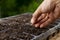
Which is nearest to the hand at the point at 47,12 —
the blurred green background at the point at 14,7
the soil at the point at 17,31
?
the soil at the point at 17,31

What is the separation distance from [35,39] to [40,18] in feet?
0.53

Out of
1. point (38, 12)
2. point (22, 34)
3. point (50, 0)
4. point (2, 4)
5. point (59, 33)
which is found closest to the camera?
point (50, 0)

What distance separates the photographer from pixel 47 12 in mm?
1075

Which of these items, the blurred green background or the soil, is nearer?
the soil

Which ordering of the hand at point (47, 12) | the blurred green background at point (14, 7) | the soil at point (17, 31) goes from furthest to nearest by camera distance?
the blurred green background at point (14, 7) < the soil at point (17, 31) < the hand at point (47, 12)

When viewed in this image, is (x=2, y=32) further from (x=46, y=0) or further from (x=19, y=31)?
(x=46, y=0)

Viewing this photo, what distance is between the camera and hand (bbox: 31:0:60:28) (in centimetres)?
100

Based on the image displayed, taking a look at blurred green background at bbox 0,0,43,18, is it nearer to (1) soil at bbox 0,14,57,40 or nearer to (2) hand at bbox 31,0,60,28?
(1) soil at bbox 0,14,57,40

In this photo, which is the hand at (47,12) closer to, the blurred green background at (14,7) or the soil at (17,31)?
the soil at (17,31)

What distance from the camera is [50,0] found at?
0.98 meters

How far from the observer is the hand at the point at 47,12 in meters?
1.00

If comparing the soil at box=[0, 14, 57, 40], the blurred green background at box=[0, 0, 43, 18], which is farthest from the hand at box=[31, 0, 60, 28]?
the blurred green background at box=[0, 0, 43, 18]

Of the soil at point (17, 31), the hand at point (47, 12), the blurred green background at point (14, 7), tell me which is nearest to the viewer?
the hand at point (47, 12)

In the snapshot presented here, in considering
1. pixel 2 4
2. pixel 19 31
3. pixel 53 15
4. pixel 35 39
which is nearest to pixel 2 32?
pixel 19 31
